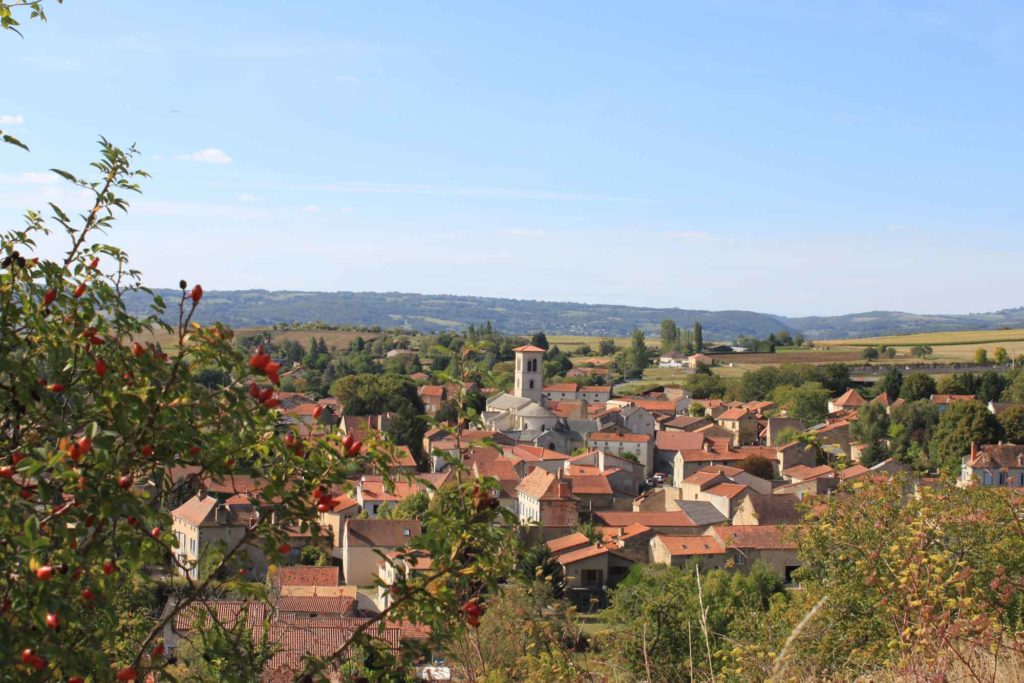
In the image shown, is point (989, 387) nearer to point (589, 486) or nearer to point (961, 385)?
point (961, 385)

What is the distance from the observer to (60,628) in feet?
8.83

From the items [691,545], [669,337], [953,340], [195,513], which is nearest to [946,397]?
[691,545]

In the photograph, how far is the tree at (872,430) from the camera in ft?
162

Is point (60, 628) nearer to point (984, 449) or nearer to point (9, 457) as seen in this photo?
point (9, 457)

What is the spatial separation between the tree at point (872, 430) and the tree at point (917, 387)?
1062cm

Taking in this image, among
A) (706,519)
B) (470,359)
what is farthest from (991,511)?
(706,519)

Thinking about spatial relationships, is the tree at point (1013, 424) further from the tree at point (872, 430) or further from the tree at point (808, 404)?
the tree at point (808, 404)

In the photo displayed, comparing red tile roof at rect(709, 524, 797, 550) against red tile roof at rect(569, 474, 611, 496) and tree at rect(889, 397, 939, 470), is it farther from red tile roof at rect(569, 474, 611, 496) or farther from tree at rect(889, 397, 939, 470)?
tree at rect(889, 397, 939, 470)

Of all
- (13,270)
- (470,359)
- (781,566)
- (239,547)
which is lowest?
(781,566)

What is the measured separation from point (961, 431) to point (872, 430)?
537cm

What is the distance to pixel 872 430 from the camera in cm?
5309

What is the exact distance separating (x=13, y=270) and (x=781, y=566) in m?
28.8

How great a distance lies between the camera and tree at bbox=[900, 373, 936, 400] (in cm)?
6762

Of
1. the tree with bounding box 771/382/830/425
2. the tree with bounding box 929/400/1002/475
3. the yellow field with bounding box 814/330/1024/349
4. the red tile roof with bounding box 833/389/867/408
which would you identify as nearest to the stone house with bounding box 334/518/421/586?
the tree with bounding box 929/400/1002/475
